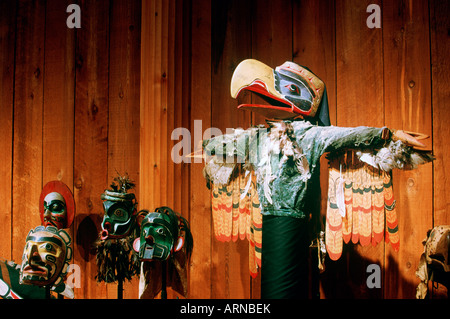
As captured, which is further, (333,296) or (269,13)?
(269,13)

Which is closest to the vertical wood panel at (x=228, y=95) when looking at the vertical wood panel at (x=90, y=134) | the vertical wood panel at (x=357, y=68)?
the vertical wood panel at (x=357, y=68)

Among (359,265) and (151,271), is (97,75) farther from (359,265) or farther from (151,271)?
(359,265)

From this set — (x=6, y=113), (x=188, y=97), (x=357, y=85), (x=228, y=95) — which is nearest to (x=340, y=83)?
(x=357, y=85)

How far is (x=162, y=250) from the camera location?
50.8 inches

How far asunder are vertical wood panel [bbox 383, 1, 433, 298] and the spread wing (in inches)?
22.0

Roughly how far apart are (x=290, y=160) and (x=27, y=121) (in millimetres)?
1299

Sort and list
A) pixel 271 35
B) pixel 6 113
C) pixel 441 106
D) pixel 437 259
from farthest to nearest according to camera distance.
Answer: pixel 6 113 < pixel 271 35 < pixel 441 106 < pixel 437 259

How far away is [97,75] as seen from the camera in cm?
179

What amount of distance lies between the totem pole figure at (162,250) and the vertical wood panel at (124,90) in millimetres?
363

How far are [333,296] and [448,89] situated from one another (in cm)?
87

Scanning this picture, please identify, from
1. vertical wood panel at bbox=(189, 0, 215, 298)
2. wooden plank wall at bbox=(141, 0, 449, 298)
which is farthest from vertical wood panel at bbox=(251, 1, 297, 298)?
vertical wood panel at bbox=(189, 0, 215, 298)

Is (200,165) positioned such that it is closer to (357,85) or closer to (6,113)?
(357,85)

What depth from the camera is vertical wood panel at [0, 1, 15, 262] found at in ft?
6.02

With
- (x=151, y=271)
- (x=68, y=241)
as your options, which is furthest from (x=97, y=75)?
(x=151, y=271)
